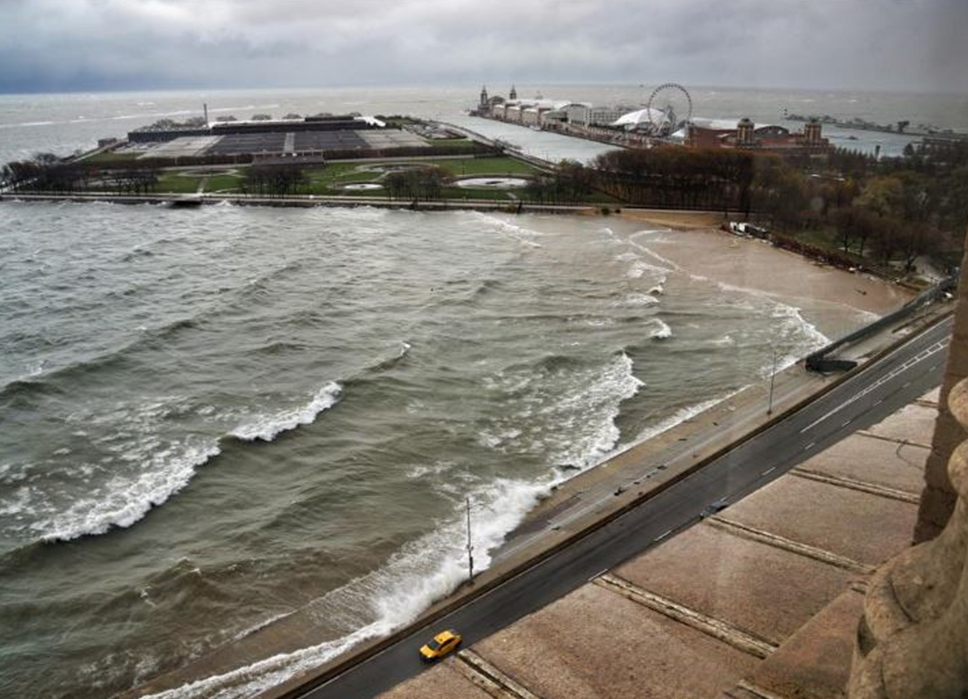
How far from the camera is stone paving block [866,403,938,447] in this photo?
36.3 ft

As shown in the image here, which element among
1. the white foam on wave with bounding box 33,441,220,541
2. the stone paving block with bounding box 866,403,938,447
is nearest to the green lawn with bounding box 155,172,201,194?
the white foam on wave with bounding box 33,441,220,541

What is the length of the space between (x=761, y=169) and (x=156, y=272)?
22.4 metres

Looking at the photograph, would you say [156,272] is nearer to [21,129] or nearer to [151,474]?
[151,474]

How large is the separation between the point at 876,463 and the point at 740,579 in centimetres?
340

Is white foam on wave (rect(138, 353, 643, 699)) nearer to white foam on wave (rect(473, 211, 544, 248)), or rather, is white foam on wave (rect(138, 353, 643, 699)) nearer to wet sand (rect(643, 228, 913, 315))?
wet sand (rect(643, 228, 913, 315))

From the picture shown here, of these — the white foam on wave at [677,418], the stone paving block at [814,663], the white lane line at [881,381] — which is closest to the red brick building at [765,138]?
the white lane line at [881,381]

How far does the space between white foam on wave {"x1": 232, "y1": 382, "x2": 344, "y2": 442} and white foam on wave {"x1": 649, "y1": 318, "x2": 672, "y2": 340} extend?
25.2 ft

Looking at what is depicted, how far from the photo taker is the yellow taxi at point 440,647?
827 cm

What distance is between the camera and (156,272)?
89.9ft

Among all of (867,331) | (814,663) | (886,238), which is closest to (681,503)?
(814,663)

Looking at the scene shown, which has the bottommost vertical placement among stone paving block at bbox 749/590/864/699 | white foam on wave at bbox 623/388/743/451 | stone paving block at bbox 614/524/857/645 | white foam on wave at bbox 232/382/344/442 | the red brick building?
white foam on wave at bbox 232/382/344/442

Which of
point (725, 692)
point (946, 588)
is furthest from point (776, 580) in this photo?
point (946, 588)

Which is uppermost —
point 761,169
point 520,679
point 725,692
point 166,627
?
point 761,169

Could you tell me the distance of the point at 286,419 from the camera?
48.9 ft
